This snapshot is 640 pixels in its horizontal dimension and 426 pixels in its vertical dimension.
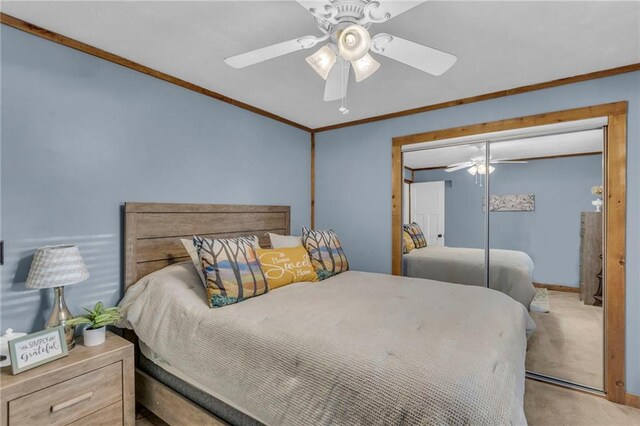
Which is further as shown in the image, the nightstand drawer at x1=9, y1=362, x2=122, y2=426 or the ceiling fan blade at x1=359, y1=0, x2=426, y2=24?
the nightstand drawer at x1=9, y1=362, x2=122, y2=426

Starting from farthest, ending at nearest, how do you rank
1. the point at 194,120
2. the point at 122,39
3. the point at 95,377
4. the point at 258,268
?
the point at 194,120 → the point at 258,268 → the point at 122,39 → the point at 95,377

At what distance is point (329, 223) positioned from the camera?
3.83m

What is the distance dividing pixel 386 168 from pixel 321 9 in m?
2.27

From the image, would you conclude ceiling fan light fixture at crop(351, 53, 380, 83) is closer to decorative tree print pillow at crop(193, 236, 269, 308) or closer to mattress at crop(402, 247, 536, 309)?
decorative tree print pillow at crop(193, 236, 269, 308)

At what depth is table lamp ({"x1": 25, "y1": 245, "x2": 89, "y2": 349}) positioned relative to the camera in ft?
5.49

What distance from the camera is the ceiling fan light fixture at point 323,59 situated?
1.57m

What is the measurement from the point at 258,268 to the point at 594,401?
2.62 m

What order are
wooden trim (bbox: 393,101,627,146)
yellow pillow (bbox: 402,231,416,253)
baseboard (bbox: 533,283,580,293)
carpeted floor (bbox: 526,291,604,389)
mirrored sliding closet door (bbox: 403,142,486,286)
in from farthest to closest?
yellow pillow (bbox: 402,231,416,253), mirrored sliding closet door (bbox: 403,142,486,286), baseboard (bbox: 533,283,580,293), carpeted floor (bbox: 526,291,604,389), wooden trim (bbox: 393,101,627,146)

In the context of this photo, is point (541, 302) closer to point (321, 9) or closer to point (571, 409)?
point (571, 409)

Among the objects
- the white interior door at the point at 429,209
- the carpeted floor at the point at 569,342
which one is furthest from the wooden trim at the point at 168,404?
the carpeted floor at the point at 569,342

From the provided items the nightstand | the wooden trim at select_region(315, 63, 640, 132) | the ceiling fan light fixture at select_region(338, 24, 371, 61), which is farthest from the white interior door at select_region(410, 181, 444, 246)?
the nightstand

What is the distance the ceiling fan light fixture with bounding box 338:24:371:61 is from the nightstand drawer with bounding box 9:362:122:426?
2.02 meters

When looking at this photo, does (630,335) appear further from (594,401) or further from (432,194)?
(432,194)

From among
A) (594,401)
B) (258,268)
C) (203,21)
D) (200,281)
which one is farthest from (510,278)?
(203,21)
